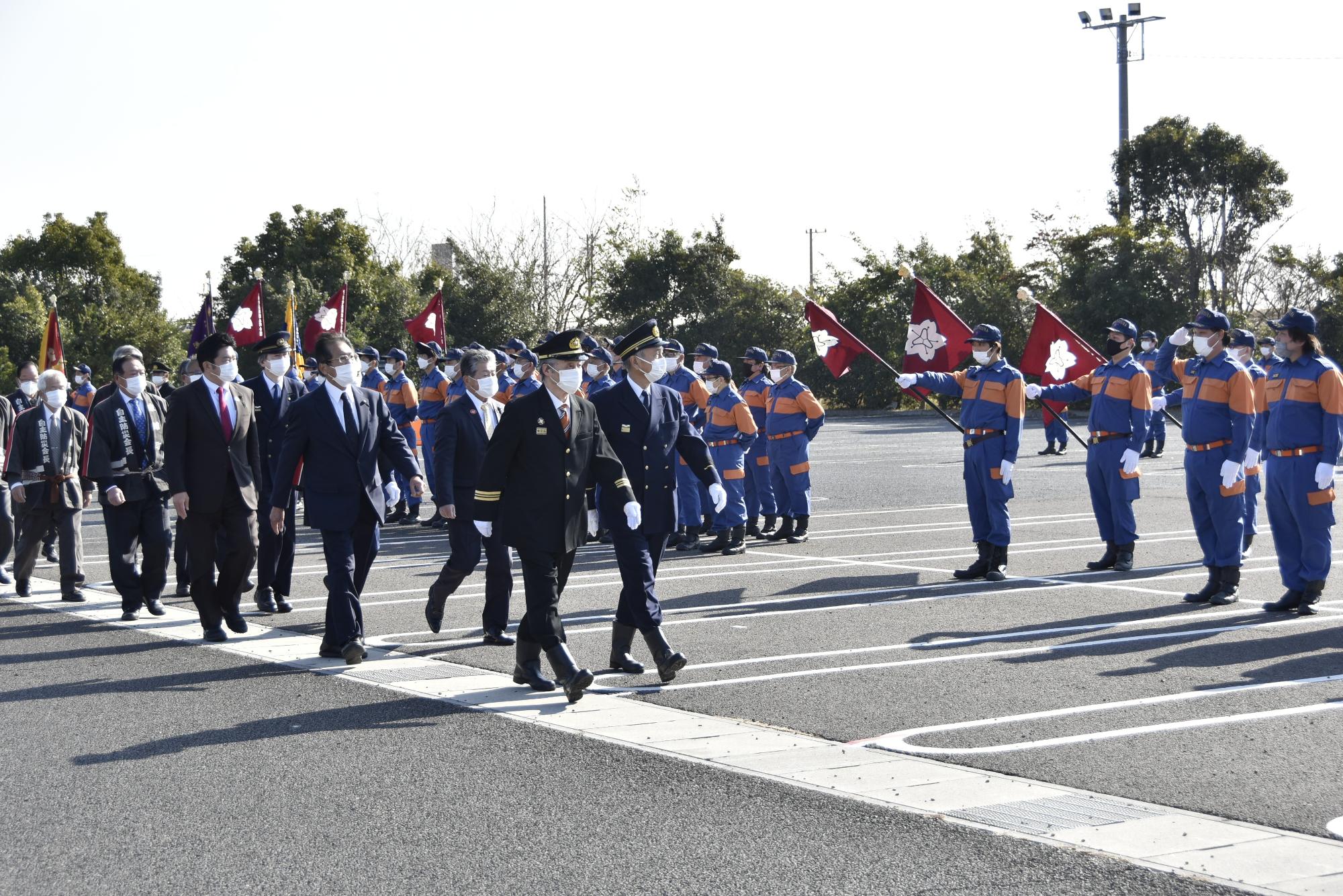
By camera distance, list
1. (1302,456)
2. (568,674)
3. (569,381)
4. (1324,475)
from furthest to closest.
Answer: (1302,456) → (1324,475) → (569,381) → (568,674)

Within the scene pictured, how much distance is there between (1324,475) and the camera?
10.1m

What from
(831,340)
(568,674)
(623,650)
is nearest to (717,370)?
(831,340)

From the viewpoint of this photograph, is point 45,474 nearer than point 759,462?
Yes

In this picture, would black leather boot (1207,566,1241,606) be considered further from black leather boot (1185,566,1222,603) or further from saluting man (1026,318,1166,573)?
saluting man (1026,318,1166,573)

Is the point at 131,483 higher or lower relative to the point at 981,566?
higher

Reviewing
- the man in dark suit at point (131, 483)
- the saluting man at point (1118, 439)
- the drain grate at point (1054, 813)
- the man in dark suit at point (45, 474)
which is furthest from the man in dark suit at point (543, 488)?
the man in dark suit at point (45, 474)

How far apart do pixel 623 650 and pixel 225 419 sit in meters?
3.72

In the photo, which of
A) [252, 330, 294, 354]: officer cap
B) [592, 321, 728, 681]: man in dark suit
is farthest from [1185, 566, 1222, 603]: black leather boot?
[252, 330, 294, 354]: officer cap

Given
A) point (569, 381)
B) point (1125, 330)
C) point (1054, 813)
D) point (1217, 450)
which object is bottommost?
point (1054, 813)

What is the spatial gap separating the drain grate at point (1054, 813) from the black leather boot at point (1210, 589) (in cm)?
571

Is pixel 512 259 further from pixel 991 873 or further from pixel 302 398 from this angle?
pixel 991 873

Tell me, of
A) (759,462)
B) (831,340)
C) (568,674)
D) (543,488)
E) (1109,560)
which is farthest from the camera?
(759,462)

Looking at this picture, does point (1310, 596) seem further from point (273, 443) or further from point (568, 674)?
point (273, 443)

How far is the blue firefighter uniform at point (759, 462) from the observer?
16469 millimetres
